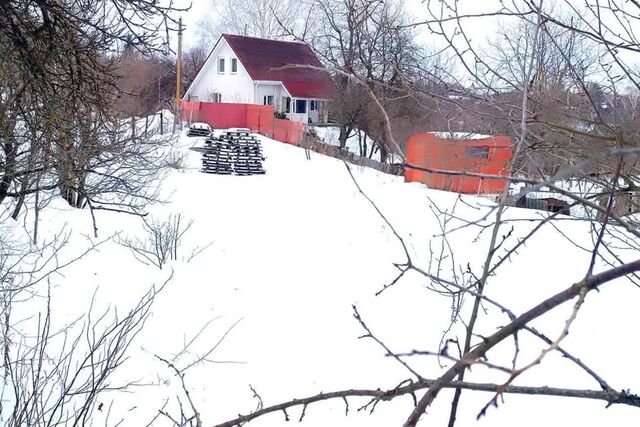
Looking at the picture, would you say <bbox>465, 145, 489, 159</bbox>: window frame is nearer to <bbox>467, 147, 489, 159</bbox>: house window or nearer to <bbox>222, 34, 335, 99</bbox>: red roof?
<bbox>467, 147, 489, 159</bbox>: house window

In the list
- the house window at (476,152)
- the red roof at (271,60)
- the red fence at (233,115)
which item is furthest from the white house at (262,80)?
the house window at (476,152)

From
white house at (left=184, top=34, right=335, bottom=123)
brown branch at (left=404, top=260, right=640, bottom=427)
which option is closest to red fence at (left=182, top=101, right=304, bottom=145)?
white house at (left=184, top=34, right=335, bottom=123)

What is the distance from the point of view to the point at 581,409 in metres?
6.23

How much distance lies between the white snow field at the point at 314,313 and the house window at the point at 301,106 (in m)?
22.1

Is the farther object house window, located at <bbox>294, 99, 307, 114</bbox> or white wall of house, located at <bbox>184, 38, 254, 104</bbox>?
house window, located at <bbox>294, 99, 307, 114</bbox>

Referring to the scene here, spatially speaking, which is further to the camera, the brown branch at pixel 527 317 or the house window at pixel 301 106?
the house window at pixel 301 106

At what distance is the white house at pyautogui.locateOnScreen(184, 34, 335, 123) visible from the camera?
35625 millimetres

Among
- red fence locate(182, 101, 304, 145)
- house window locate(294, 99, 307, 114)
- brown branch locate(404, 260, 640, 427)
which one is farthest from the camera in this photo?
house window locate(294, 99, 307, 114)

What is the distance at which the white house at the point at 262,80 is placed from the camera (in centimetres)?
3562

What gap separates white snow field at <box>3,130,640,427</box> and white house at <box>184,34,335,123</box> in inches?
843

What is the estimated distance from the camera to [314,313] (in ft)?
28.6

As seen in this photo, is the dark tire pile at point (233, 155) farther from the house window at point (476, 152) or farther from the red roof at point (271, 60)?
the house window at point (476, 152)

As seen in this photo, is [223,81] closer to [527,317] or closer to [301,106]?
[301,106]

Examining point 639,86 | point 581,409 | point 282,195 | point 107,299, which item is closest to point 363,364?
point 581,409
